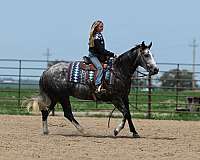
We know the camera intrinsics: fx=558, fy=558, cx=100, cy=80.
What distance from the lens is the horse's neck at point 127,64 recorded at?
1120 centimetres

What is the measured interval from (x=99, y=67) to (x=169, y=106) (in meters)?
13.0

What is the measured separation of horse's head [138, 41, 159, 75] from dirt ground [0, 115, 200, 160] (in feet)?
4.62

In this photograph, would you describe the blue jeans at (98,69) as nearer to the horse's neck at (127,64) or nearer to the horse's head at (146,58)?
the horse's neck at (127,64)

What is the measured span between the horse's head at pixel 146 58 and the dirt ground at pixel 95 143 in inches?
55.5

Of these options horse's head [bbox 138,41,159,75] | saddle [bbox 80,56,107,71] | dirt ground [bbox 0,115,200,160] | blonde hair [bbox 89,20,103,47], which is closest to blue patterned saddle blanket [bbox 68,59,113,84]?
saddle [bbox 80,56,107,71]

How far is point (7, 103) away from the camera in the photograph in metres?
21.5

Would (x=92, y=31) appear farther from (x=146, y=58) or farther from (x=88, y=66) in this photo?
(x=146, y=58)

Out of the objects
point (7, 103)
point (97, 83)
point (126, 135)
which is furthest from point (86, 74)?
point (7, 103)

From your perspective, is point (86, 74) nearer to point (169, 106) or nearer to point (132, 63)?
point (132, 63)

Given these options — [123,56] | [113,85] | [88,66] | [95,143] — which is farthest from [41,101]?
[95,143]

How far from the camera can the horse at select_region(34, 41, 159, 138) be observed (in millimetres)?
11086

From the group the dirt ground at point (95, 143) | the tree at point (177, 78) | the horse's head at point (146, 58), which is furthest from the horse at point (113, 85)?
the tree at point (177, 78)

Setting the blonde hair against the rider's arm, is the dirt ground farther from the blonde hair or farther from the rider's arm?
the blonde hair

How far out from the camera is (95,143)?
384 inches
